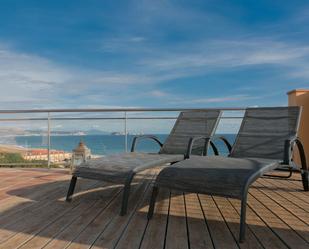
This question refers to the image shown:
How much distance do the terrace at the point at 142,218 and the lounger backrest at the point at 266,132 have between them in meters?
0.47

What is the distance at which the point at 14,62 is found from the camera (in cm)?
2055

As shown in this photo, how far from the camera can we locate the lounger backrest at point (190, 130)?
152 inches

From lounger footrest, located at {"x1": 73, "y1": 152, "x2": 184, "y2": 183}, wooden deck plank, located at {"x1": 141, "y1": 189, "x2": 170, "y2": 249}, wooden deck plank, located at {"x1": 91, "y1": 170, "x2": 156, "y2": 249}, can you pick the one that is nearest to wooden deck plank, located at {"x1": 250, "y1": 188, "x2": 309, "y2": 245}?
wooden deck plank, located at {"x1": 141, "y1": 189, "x2": 170, "y2": 249}

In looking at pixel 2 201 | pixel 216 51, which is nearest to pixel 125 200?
pixel 2 201

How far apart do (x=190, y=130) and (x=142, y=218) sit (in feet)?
5.91

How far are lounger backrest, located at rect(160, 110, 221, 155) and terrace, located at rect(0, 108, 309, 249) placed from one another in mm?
565

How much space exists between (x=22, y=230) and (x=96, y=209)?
0.69 meters

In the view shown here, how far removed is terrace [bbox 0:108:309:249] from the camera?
1994 millimetres

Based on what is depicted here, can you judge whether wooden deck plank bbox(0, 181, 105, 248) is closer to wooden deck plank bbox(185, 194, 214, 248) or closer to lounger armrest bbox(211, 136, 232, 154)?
wooden deck plank bbox(185, 194, 214, 248)

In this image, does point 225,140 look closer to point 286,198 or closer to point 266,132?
point 266,132

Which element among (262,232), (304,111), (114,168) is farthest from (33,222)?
(304,111)

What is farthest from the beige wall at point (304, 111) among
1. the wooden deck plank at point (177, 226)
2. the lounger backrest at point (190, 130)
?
the wooden deck plank at point (177, 226)

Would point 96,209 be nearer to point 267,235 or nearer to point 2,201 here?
point 2,201

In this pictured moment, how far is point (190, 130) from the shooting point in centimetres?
405
